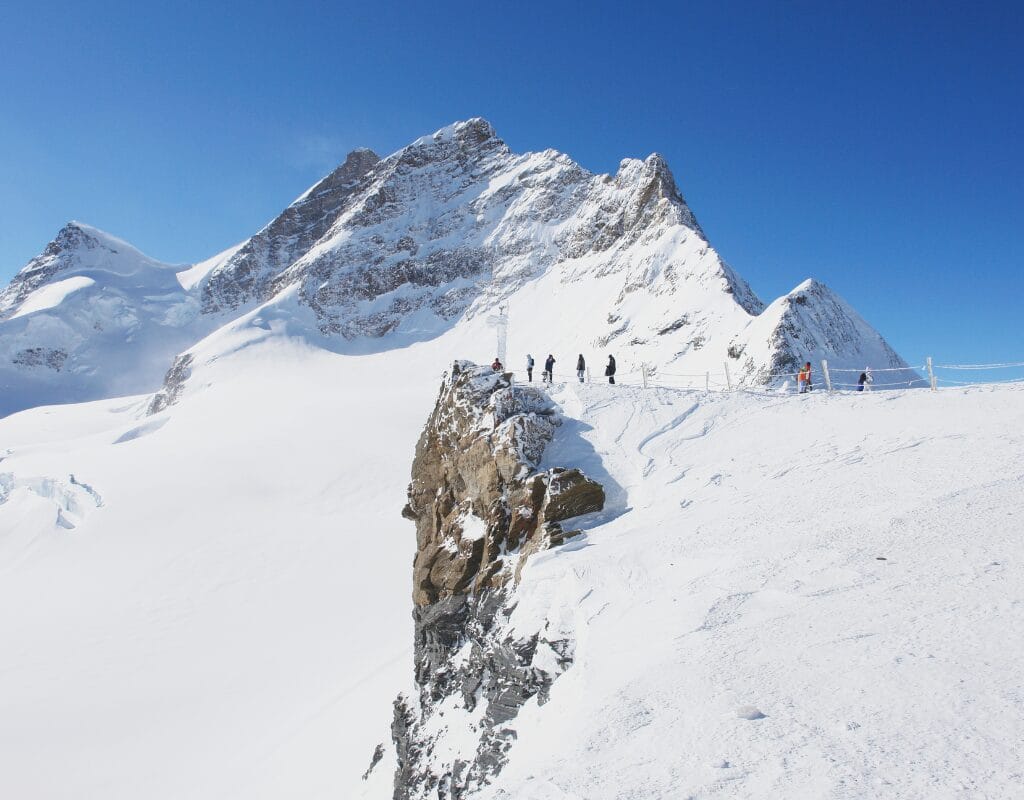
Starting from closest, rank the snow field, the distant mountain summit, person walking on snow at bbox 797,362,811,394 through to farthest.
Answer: the snow field, person walking on snow at bbox 797,362,811,394, the distant mountain summit

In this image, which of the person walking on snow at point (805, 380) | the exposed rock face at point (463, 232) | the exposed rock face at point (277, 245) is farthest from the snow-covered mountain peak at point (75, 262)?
the person walking on snow at point (805, 380)

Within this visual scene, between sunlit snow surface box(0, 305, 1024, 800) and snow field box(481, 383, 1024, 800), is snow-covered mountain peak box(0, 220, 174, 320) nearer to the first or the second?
sunlit snow surface box(0, 305, 1024, 800)

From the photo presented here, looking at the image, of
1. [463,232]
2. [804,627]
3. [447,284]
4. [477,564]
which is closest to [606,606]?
[804,627]

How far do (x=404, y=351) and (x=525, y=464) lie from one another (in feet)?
198

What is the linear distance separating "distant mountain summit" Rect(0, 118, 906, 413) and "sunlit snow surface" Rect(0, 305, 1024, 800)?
1513 cm

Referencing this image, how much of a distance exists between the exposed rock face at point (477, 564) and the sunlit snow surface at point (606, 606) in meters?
0.79

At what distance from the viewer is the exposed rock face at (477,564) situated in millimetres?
9766

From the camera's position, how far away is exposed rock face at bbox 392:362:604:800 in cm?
977

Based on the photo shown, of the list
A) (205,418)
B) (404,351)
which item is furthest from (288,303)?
(205,418)

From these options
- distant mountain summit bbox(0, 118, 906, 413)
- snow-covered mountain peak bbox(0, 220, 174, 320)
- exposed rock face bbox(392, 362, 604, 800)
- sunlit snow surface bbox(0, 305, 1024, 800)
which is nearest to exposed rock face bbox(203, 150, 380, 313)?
distant mountain summit bbox(0, 118, 906, 413)

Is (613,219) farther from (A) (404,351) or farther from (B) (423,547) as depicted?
(B) (423,547)

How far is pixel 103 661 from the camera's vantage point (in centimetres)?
2228

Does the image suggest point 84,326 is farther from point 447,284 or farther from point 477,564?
point 477,564

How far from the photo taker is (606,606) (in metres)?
9.03
